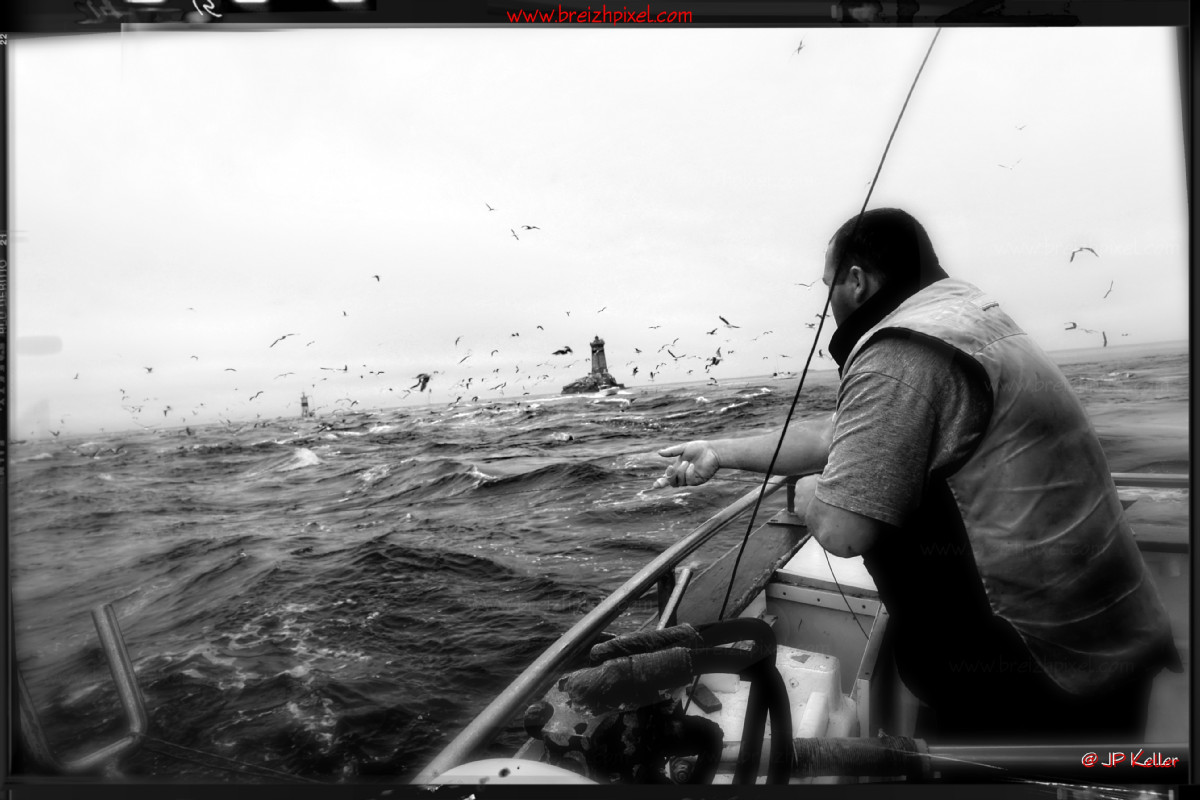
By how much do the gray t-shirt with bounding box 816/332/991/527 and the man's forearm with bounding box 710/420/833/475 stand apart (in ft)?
1.38

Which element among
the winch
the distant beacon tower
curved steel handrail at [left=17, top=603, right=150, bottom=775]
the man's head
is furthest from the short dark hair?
curved steel handrail at [left=17, top=603, right=150, bottom=775]

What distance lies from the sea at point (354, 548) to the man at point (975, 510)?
31 centimetres

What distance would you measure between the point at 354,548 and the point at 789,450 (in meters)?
1.33

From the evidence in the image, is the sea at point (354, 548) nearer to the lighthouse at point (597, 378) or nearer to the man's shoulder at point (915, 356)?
the lighthouse at point (597, 378)

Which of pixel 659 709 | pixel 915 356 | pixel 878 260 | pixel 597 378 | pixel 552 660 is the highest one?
pixel 878 260

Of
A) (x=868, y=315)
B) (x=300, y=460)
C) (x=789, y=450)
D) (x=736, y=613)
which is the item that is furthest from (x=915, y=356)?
(x=300, y=460)

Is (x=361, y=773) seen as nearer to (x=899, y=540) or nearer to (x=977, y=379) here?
(x=899, y=540)

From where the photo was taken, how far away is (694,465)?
4.72 ft

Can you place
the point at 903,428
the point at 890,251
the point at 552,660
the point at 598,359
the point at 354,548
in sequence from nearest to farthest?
1. the point at 903,428
2. the point at 552,660
3. the point at 890,251
4. the point at 598,359
5. the point at 354,548

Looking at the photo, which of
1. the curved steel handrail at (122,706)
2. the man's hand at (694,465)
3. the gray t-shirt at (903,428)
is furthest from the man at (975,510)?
the curved steel handrail at (122,706)

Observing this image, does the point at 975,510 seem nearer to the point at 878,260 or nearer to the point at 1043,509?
the point at 1043,509

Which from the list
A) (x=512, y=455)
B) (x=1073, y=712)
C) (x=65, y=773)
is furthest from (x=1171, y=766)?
(x=65, y=773)

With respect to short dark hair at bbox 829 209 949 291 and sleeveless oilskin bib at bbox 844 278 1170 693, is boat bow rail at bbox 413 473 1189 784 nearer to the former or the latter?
sleeveless oilskin bib at bbox 844 278 1170 693

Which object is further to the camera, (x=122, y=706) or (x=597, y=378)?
(x=597, y=378)
